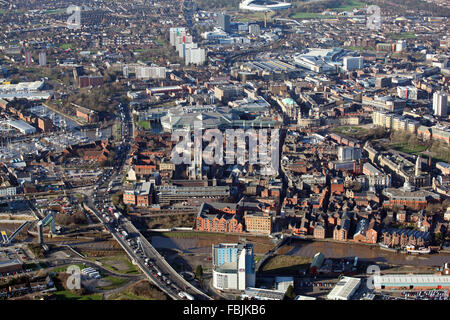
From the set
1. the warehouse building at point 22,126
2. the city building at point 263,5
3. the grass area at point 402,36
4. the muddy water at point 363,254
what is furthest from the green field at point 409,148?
the city building at point 263,5

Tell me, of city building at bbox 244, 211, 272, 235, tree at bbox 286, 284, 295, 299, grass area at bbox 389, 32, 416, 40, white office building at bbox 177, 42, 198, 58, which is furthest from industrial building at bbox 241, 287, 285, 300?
grass area at bbox 389, 32, 416, 40

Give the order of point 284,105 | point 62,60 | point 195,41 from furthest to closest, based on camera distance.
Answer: point 195,41 < point 62,60 < point 284,105

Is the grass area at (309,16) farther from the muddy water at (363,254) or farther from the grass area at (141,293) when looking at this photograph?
the grass area at (141,293)

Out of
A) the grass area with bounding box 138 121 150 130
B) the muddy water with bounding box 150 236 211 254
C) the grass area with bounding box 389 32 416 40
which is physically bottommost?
the muddy water with bounding box 150 236 211 254

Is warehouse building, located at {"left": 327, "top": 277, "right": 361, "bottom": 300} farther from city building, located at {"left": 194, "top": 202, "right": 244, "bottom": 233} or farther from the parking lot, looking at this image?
city building, located at {"left": 194, "top": 202, "right": 244, "bottom": 233}

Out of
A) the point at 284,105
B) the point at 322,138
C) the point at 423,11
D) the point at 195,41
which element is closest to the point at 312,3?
the point at 423,11

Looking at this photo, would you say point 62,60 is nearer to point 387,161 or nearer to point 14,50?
point 14,50
